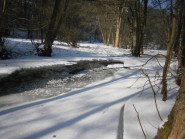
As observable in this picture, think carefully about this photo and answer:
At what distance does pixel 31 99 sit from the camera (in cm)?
356

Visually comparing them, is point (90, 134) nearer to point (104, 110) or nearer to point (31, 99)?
point (104, 110)

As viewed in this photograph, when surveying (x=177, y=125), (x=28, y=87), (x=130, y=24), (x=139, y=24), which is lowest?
(x=28, y=87)

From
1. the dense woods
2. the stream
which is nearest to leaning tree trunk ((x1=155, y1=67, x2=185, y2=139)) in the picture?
the dense woods

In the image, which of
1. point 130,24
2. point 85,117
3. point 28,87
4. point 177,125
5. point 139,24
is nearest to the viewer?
point 177,125

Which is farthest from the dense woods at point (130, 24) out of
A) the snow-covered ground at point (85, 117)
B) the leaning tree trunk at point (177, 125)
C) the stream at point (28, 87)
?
the stream at point (28, 87)

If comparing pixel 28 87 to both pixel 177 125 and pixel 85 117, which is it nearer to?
pixel 85 117

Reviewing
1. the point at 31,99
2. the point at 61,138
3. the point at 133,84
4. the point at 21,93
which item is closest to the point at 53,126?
the point at 61,138

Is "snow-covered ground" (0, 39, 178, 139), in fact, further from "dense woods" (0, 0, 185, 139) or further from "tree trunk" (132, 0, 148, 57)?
"tree trunk" (132, 0, 148, 57)

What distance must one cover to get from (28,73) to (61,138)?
15.4ft

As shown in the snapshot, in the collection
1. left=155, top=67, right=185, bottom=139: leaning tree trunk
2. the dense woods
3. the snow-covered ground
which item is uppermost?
the dense woods

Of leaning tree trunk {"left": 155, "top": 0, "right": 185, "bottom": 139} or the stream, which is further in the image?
the stream

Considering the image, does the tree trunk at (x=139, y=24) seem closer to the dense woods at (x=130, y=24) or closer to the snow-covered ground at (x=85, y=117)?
the dense woods at (x=130, y=24)

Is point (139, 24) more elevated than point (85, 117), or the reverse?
point (139, 24)

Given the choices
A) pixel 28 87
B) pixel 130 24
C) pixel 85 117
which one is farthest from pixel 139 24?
pixel 85 117
